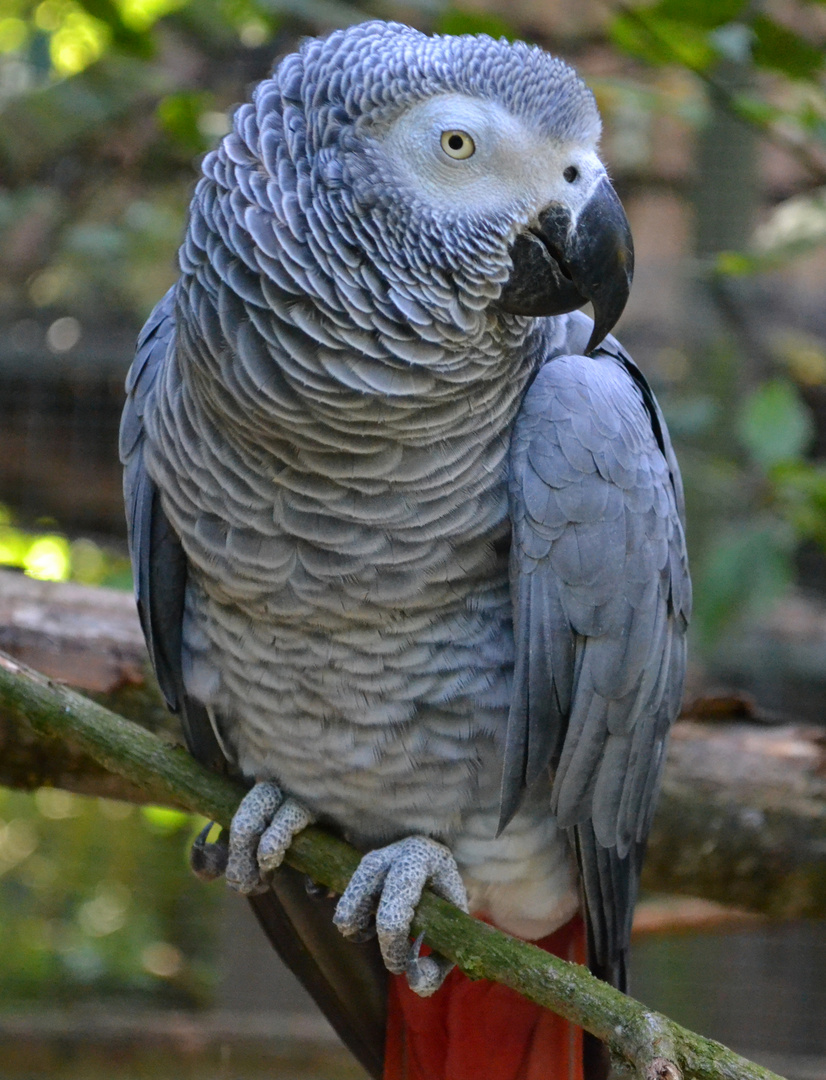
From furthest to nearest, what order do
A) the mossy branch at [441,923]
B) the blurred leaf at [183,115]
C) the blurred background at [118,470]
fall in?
the blurred background at [118,470] < the blurred leaf at [183,115] < the mossy branch at [441,923]

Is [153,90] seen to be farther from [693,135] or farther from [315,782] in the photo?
[315,782]

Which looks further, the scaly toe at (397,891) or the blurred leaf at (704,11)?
the blurred leaf at (704,11)

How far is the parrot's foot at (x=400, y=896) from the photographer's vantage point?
120cm

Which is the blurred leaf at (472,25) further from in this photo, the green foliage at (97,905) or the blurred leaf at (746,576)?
the green foliage at (97,905)

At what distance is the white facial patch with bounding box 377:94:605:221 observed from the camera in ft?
Answer: 3.45

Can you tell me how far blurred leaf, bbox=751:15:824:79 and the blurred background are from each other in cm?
54

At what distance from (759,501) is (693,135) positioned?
4.31 ft

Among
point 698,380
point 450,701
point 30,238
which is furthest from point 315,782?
point 30,238

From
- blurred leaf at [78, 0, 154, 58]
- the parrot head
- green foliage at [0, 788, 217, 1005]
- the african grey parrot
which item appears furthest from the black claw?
green foliage at [0, 788, 217, 1005]

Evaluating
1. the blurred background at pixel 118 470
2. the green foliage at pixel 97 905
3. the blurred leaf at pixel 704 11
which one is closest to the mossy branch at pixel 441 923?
the blurred background at pixel 118 470

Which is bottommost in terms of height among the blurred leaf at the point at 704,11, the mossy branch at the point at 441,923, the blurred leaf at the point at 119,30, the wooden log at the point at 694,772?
the wooden log at the point at 694,772

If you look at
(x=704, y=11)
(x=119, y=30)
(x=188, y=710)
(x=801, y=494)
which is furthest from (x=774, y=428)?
(x=119, y=30)

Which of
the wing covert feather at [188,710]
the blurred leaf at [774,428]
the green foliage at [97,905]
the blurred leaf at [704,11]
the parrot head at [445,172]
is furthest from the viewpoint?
the green foliage at [97,905]

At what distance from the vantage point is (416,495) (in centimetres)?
112
